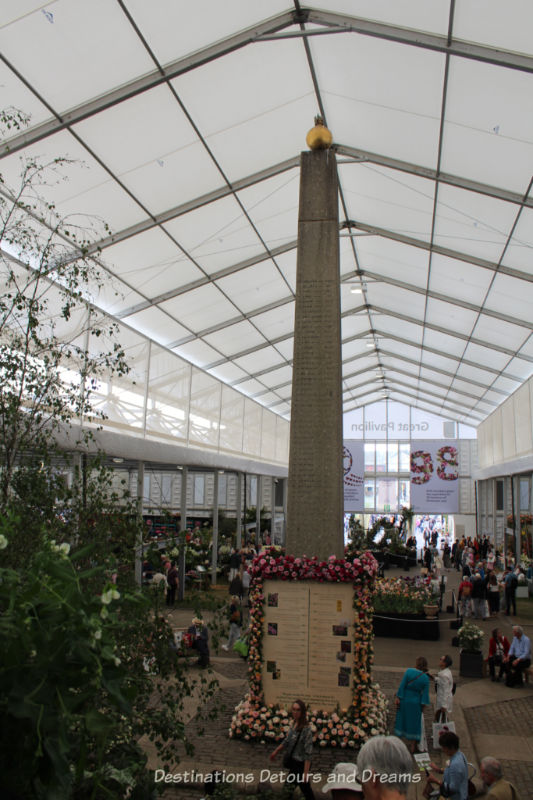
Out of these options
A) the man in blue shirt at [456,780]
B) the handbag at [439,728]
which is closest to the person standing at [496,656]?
the handbag at [439,728]

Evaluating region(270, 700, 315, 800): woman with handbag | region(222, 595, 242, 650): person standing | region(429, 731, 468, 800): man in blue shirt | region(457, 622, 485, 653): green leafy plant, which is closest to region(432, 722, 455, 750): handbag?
region(429, 731, 468, 800): man in blue shirt

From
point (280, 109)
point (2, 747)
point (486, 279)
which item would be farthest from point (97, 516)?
point (486, 279)

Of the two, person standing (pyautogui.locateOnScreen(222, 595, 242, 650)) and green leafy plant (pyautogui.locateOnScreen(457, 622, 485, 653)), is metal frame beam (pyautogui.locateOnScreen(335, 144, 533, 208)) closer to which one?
green leafy plant (pyautogui.locateOnScreen(457, 622, 485, 653))

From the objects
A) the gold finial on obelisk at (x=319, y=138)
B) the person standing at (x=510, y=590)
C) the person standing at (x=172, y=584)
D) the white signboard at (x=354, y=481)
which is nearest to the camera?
the gold finial on obelisk at (x=319, y=138)

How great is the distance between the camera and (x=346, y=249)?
18.2m

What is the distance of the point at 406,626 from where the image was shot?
15320 mm

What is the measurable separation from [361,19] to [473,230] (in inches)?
228

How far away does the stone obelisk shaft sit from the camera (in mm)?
8539

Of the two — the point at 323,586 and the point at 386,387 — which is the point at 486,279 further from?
the point at 386,387

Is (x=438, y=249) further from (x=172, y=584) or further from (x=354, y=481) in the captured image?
(x=354, y=481)

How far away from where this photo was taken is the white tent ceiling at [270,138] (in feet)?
28.5

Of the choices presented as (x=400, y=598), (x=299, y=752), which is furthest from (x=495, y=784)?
(x=400, y=598)

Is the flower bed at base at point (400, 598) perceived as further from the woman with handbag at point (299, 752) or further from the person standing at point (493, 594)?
the woman with handbag at point (299, 752)

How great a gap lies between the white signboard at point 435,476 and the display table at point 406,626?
21.2m
